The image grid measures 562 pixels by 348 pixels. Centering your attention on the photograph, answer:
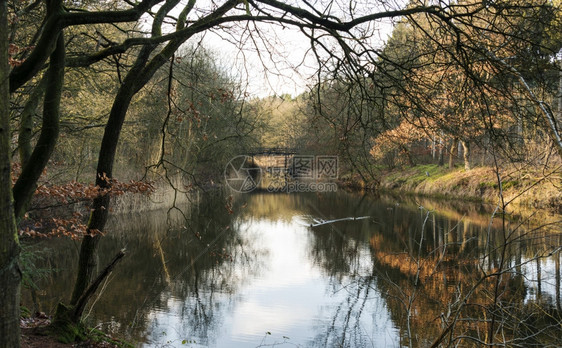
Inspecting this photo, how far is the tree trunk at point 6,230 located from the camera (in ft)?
6.51

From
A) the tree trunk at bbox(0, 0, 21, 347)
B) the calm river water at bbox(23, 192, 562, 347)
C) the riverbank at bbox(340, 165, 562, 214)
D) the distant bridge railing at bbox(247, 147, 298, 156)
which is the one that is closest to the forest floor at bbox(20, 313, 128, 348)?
the calm river water at bbox(23, 192, 562, 347)

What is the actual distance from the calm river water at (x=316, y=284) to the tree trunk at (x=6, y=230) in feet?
6.92

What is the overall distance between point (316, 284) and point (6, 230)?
686cm

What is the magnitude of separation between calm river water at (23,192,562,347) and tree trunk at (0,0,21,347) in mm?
2110

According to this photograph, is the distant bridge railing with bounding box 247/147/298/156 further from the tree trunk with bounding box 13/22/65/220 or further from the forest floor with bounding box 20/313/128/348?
the tree trunk with bounding box 13/22/65/220

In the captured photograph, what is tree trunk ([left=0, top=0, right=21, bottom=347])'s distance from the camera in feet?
6.51

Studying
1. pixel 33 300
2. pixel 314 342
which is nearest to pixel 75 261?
pixel 33 300

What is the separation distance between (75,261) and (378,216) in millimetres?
9449

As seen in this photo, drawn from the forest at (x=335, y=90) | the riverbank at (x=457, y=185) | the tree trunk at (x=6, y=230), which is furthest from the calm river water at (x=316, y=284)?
the tree trunk at (x=6, y=230)

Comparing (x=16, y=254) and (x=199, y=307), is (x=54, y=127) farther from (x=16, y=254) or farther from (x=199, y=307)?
(x=199, y=307)

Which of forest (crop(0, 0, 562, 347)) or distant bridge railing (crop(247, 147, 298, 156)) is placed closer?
forest (crop(0, 0, 562, 347))

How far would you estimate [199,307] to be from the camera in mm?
6965

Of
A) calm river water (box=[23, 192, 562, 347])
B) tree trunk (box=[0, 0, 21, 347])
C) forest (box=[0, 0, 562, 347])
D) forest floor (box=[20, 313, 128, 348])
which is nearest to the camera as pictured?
tree trunk (box=[0, 0, 21, 347])

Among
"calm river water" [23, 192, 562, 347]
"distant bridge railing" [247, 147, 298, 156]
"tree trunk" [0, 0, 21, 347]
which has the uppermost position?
"distant bridge railing" [247, 147, 298, 156]
